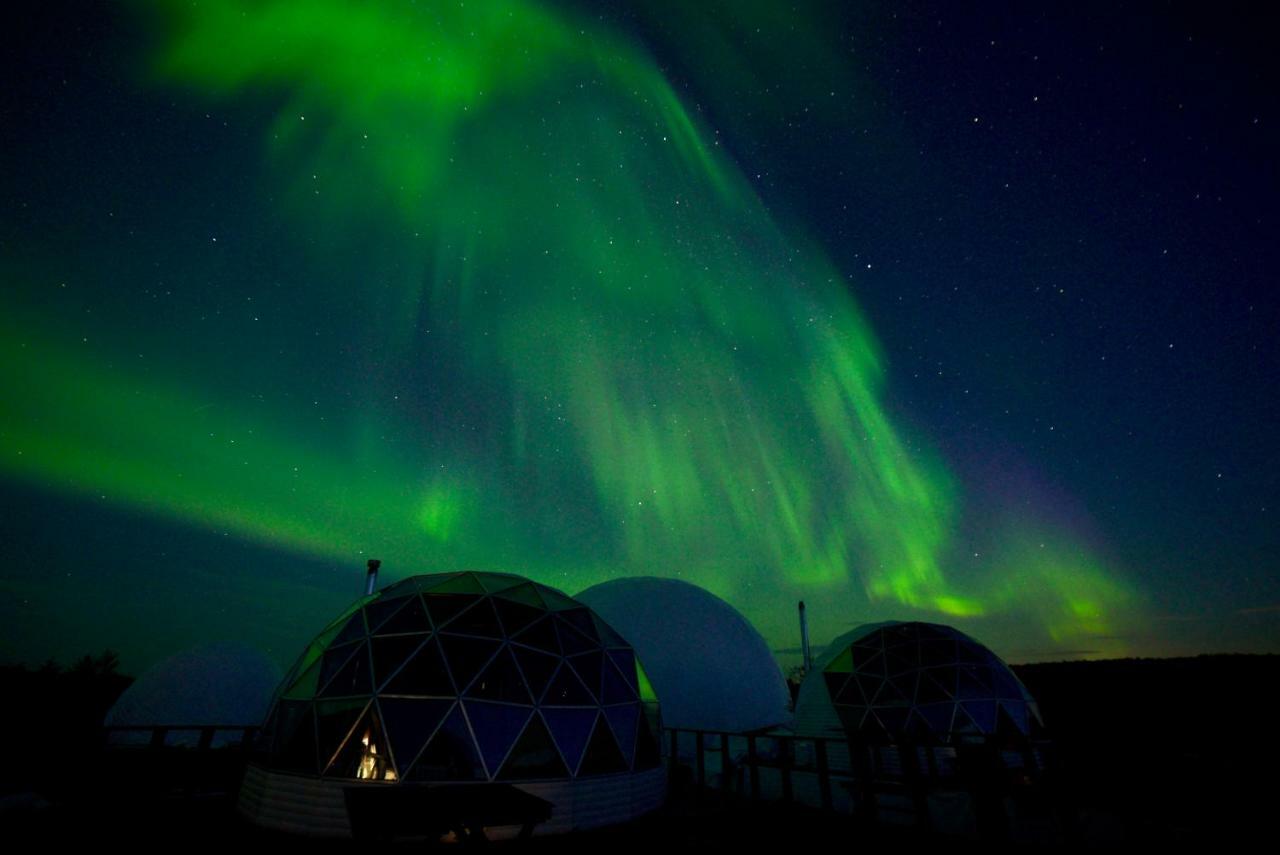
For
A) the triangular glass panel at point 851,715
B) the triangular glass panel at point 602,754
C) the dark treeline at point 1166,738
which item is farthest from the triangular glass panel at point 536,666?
the triangular glass panel at point 851,715

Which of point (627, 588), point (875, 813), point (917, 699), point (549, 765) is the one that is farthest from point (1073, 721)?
point (549, 765)

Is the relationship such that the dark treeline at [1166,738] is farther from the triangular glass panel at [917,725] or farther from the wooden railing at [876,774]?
the triangular glass panel at [917,725]

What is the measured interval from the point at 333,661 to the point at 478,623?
307cm

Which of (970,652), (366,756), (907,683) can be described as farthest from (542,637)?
(970,652)

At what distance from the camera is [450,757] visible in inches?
403

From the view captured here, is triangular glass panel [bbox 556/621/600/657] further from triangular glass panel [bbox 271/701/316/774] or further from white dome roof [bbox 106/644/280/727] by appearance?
white dome roof [bbox 106/644/280/727]

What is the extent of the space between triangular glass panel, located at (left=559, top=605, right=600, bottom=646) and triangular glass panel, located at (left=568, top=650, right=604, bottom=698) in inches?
21.5

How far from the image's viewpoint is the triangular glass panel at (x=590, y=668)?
12.6m

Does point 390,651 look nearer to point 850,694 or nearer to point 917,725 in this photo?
point 917,725

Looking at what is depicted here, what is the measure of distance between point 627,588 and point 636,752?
1625cm

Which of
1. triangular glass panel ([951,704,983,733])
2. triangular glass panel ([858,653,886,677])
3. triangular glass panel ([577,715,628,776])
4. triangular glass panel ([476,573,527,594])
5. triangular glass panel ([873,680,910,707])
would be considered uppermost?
triangular glass panel ([476,573,527,594])

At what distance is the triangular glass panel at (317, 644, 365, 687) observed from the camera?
38.6 ft

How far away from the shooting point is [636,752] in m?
12.3

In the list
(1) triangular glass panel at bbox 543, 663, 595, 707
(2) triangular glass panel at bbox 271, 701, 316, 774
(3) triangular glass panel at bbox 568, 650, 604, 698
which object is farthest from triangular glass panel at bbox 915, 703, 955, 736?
(2) triangular glass panel at bbox 271, 701, 316, 774
